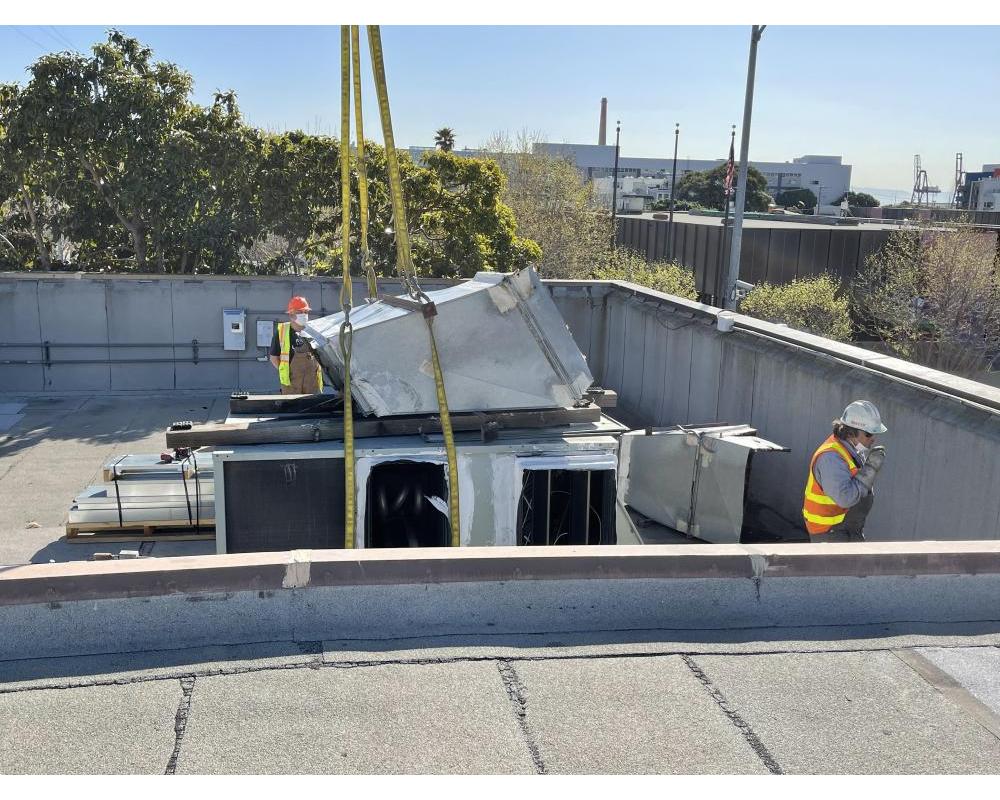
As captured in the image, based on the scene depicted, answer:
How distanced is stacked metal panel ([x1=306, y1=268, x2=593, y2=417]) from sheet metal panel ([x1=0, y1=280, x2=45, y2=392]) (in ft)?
36.2

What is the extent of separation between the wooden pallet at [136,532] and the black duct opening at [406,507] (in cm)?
295

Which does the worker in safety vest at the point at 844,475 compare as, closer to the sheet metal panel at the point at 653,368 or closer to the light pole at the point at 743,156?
the sheet metal panel at the point at 653,368

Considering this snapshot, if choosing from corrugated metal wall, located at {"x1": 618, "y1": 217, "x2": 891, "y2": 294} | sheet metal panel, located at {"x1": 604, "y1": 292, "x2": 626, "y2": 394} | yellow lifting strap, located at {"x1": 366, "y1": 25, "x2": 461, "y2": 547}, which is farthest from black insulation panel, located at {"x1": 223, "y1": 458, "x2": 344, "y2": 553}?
corrugated metal wall, located at {"x1": 618, "y1": 217, "x2": 891, "y2": 294}

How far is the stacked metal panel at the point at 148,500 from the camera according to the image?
9.27m

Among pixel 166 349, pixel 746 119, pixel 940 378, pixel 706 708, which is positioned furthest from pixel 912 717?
pixel 746 119

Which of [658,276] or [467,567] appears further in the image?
[658,276]

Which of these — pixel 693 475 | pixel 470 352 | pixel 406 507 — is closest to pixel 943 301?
pixel 693 475

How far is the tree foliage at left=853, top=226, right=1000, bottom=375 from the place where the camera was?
30.0 metres

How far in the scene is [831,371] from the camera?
29.5 ft

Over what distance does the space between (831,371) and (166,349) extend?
39.3 ft

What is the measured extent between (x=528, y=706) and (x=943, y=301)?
29935 millimetres

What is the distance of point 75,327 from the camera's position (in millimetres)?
16453

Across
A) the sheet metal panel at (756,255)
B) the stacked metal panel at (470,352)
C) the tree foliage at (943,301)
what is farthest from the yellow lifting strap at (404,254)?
the sheet metal panel at (756,255)

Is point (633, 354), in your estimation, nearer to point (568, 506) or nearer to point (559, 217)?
point (568, 506)
